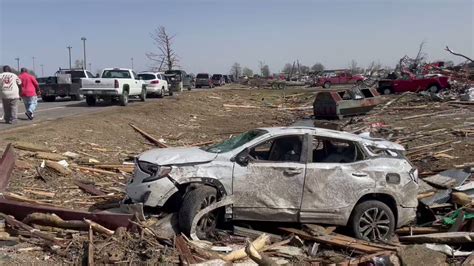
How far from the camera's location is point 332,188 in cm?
758

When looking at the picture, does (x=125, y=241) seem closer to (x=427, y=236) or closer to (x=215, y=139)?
(x=427, y=236)

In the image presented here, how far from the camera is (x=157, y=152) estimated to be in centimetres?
792

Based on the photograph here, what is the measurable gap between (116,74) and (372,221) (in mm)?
21373

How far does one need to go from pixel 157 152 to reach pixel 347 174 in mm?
2979

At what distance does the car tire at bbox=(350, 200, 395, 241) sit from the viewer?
302 inches

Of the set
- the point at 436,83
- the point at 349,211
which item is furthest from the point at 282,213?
the point at 436,83

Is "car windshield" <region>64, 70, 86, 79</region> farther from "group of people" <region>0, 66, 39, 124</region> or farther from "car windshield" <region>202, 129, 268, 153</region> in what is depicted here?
"car windshield" <region>202, 129, 268, 153</region>

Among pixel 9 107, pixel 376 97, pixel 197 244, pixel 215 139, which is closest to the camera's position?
pixel 197 244

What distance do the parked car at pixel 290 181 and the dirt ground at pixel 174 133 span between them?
195 centimetres

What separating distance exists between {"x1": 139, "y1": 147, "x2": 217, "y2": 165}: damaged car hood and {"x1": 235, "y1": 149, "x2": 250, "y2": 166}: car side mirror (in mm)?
344

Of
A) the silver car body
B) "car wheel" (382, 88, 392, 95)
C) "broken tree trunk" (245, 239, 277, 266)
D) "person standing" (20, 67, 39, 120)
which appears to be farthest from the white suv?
"broken tree trunk" (245, 239, 277, 266)

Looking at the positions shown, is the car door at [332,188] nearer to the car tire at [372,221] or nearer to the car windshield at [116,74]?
the car tire at [372,221]

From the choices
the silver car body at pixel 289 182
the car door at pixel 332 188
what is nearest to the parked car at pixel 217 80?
the silver car body at pixel 289 182

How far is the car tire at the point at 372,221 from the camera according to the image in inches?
302
